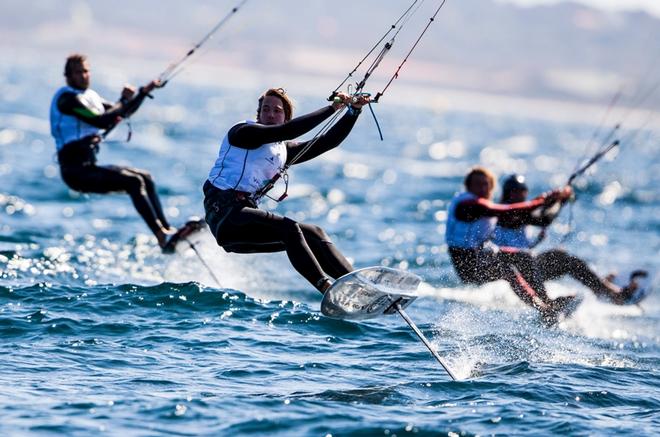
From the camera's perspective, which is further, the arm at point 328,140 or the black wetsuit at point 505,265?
the black wetsuit at point 505,265

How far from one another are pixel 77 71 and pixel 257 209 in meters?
4.06

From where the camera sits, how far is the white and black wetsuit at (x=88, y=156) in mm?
11727

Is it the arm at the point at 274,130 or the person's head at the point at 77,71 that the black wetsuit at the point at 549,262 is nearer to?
the arm at the point at 274,130

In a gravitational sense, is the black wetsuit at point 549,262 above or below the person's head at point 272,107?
below

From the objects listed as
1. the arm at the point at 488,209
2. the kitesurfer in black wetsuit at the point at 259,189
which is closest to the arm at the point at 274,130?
the kitesurfer in black wetsuit at the point at 259,189

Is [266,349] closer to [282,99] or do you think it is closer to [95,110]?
[282,99]

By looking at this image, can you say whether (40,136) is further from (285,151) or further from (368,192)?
(285,151)

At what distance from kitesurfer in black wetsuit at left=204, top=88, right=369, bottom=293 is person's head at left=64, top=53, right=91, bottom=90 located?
11.9ft

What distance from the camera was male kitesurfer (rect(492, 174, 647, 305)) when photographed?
11727 millimetres

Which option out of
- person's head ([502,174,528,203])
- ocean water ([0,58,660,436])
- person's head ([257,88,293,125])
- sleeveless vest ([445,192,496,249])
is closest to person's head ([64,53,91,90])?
ocean water ([0,58,660,436])

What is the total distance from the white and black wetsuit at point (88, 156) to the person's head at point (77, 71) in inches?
2.7

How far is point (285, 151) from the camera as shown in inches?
354

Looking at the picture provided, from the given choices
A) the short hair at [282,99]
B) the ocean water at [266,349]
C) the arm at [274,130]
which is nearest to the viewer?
the ocean water at [266,349]

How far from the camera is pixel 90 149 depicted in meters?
12.0
